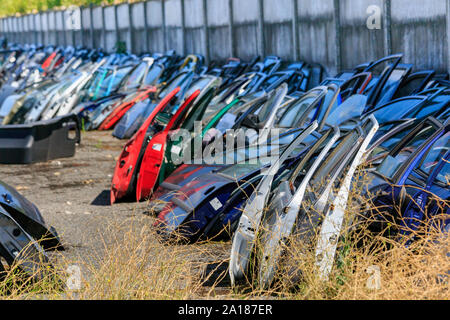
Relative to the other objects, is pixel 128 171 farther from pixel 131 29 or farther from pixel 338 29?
pixel 131 29

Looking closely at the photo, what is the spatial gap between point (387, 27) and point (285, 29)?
488cm

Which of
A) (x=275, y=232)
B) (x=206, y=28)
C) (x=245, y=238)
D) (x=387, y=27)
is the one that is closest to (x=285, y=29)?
(x=387, y=27)

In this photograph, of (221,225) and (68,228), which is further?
(68,228)

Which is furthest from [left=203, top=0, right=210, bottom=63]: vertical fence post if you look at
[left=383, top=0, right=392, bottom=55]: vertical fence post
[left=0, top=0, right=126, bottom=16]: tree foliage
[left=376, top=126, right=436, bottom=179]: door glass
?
[left=0, top=0, right=126, bottom=16]: tree foliage

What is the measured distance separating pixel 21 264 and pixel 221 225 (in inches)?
95.4

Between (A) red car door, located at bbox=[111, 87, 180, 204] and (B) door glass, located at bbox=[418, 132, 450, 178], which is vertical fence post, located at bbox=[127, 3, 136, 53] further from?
(B) door glass, located at bbox=[418, 132, 450, 178]

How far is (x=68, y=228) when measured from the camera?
8.45m

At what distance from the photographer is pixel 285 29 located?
18016 mm

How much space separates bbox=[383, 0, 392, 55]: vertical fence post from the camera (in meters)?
13.4

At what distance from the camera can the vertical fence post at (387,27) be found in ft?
43.9

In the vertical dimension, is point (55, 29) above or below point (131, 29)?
above

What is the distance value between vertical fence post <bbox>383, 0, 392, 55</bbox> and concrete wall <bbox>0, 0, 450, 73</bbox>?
0.02 metres
